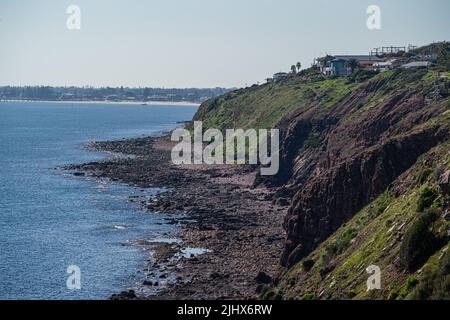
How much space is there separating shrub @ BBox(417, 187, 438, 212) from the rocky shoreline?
16.1m

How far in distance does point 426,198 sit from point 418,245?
525cm

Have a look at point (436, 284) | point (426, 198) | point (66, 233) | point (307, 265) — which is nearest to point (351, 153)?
point (307, 265)

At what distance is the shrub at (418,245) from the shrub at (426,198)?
3019 mm

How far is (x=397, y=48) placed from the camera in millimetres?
186625

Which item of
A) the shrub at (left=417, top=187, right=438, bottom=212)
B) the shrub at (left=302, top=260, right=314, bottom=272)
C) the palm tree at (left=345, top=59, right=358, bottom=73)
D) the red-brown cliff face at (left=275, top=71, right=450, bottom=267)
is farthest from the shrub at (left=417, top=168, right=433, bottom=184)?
the palm tree at (left=345, top=59, right=358, bottom=73)

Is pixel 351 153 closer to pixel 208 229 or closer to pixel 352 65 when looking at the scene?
pixel 208 229

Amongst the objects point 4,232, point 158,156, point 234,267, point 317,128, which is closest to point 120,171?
point 158,156

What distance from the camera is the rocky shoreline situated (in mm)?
56844

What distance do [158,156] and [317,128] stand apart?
146ft

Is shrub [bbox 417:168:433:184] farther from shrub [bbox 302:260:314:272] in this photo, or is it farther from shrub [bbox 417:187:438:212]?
shrub [bbox 302:260:314:272]

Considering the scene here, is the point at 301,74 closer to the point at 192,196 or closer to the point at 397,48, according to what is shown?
the point at 397,48

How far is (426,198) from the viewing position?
1634 inches

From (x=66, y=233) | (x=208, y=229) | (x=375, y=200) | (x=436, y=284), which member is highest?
(x=375, y=200)
